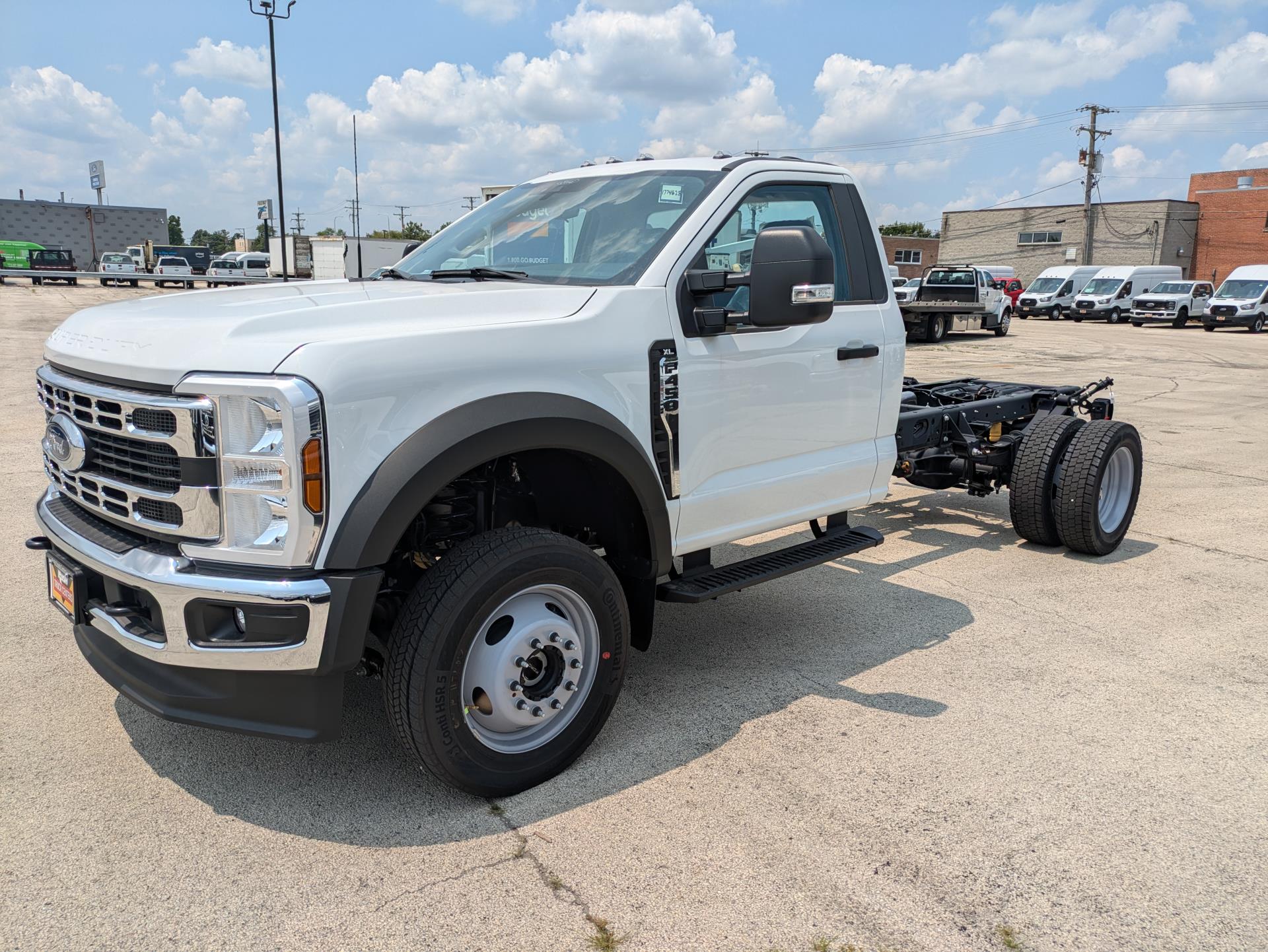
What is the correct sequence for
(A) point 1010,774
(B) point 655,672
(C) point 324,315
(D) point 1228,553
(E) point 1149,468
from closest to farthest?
(C) point 324,315 → (A) point 1010,774 → (B) point 655,672 → (D) point 1228,553 → (E) point 1149,468

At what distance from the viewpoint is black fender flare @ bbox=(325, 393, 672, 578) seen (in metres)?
2.75

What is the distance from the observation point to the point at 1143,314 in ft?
120

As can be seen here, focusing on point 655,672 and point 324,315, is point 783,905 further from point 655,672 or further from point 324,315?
point 324,315

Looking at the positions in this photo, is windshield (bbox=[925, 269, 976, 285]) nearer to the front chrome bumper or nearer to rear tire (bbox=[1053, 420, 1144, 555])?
rear tire (bbox=[1053, 420, 1144, 555])

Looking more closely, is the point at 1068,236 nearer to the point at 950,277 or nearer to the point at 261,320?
the point at 950,277

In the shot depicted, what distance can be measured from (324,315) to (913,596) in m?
3.71

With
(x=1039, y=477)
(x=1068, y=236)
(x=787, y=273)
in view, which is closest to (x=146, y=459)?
(x=787, y=273)

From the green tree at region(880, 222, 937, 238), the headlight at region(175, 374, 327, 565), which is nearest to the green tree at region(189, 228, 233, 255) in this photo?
the green tree at region(880, 222, 937, 238)

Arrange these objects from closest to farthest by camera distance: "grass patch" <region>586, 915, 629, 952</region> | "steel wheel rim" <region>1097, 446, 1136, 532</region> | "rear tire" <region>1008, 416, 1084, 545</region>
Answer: "grass patch" <region>586, 915, 629, 952</region>
"rear tire" <region>1008, 416, 1084, 545</region>
"steel wheel rim" <region>1097, 446, 1136, 532</region>

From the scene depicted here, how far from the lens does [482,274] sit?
3.96m

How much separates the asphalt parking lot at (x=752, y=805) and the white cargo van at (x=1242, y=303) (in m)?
33.2

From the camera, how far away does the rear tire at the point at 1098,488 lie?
595 centimetres

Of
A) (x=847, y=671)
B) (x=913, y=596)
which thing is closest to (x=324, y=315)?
(x=847, y=671)

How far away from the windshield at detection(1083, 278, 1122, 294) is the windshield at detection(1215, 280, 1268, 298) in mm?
4481
